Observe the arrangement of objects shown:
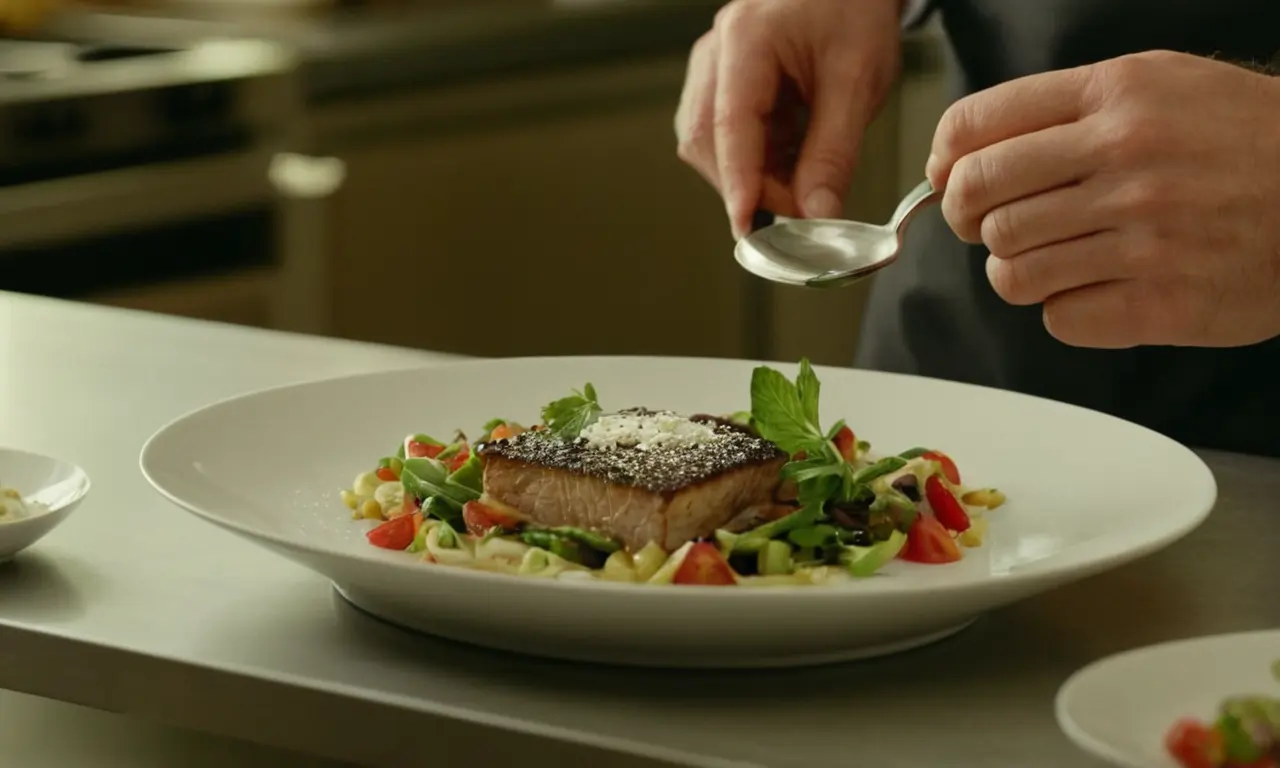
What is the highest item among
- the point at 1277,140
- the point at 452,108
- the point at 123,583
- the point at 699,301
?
the point at 1277,140

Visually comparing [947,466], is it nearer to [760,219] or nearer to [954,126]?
[954,126]

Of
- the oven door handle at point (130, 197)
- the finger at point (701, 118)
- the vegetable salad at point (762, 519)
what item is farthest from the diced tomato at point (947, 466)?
the oven door handle at point (130, 197)

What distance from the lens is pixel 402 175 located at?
3279 mm

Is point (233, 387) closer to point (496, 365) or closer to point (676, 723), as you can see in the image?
point (496, 365)

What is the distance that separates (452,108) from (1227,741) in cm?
282

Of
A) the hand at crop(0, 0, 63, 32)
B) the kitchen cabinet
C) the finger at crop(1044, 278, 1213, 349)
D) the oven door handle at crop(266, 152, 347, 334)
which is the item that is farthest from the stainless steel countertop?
the hand at crop(0, 0, 63, 32)

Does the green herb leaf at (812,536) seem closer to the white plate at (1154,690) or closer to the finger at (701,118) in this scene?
the white plate at (1154,690)

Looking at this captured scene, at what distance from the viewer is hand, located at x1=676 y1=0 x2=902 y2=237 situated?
140 centimetres

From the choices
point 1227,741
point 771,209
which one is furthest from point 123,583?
point 771,209

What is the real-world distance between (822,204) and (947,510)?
1.54 ft

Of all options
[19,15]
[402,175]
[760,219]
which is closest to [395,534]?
[760,219]

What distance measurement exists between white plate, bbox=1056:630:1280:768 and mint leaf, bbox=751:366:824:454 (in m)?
0.31

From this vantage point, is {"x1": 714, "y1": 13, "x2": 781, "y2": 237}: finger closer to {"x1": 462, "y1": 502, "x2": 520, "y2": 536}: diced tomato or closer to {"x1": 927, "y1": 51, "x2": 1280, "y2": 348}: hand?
{"x1": 927, "y1": 51, "x2": 1280, "y2": 348}: hand

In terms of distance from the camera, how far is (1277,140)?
106 centimetres
